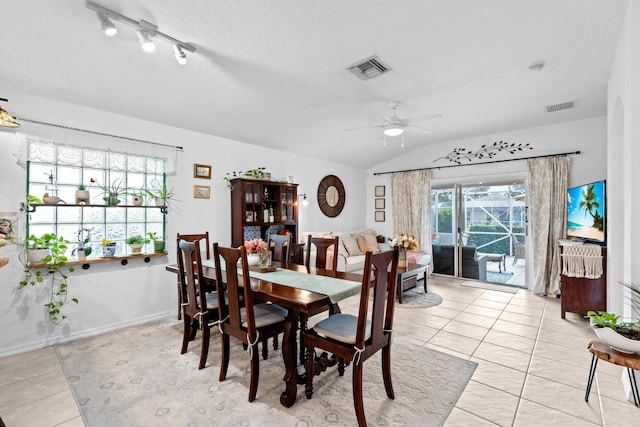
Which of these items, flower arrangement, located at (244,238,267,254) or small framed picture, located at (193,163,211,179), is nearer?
flower arrangement, located at (244,238,267,254)

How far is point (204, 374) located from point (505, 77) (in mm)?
4173

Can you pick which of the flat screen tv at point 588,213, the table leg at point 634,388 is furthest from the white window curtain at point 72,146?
the flat screen tv at point 588,213

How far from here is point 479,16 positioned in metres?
2.22

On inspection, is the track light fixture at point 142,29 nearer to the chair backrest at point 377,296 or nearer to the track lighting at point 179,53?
the track lighting at point 179,53

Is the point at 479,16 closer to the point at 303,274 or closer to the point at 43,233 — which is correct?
the point at 303,274

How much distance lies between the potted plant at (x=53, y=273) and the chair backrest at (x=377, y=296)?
300 cm

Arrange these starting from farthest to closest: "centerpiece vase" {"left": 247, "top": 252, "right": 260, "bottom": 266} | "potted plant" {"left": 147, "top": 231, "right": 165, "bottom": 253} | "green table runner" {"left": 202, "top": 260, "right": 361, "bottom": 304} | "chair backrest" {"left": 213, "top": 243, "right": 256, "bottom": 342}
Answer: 1. "potted plant" {"left": 147, "top": 231, "right": 165, "bottom": 253}
2. "centerpiece vase" {"left": 247, "top": 252, "right": 260, "bottom": 266}
3. "green table runner" {"left": 202, "top": 260, "right": 361, "bottom": 304}
4. "chair backrest" {"left": 213, "top": 243, "right": 256, "bottom": 342}

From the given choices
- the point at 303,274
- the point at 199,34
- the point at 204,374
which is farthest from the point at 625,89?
the point at 204,374

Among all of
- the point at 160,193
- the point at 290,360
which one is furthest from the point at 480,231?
the point at 160,193

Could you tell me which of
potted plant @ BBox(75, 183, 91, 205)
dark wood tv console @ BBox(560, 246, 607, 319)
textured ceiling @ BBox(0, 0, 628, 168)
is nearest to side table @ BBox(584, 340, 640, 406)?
dark wood tv console @ BBox(560, 246, 607, 319)

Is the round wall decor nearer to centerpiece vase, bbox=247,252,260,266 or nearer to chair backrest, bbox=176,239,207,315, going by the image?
centerpiece vase, bbox=247,252,260,266

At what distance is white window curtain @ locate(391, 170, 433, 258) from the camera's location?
6.05 m

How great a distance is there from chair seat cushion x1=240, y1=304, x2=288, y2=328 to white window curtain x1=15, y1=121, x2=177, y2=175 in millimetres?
2446

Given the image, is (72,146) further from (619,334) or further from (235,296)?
(619,334)
